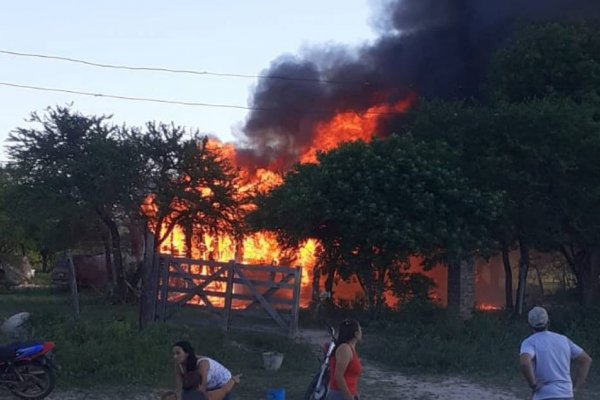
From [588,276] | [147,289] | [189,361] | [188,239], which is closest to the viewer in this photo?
[189,361]

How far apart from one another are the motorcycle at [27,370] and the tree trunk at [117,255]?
1450cm

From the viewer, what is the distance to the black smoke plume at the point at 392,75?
31.1 m

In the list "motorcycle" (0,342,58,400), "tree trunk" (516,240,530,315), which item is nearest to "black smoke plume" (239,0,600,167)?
"tree trunk" (516,240,530,315)

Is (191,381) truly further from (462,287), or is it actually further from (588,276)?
(588,276)

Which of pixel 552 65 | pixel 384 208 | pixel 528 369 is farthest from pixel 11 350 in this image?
pixel 552 65

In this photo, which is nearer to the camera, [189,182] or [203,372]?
[203,372]

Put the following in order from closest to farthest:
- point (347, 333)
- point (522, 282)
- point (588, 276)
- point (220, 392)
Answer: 1. point (347, 333)
2. point (220, 392)
3. point (522, 282)
4. point (588, 276)

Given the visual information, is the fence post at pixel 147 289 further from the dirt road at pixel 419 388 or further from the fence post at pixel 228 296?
the dirt road at pixel 419 388

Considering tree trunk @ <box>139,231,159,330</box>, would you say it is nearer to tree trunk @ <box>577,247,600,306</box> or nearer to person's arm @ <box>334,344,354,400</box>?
person's arm @ <box>334,344,354,400</box>

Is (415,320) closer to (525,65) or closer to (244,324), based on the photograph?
(244,324)

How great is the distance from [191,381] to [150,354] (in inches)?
214

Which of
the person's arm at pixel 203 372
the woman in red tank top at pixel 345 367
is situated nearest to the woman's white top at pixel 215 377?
the person's arm at pixel 203 372

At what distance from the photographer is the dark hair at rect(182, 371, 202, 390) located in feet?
22.7

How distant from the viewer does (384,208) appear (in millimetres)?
18688
